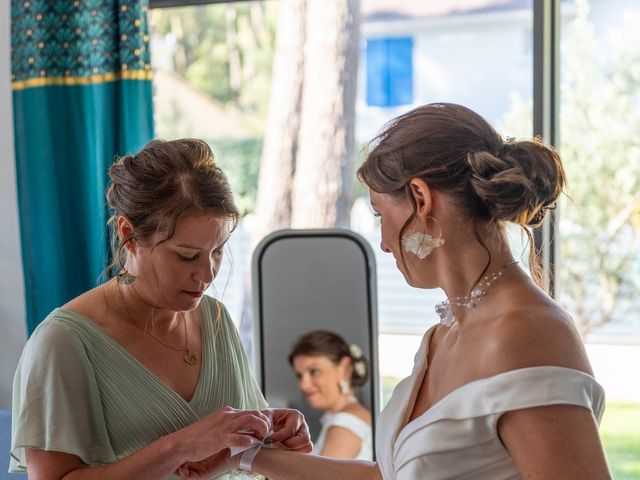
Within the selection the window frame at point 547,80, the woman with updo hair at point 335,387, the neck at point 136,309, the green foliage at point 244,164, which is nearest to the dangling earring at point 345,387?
the woman with updo hair at point 335,387

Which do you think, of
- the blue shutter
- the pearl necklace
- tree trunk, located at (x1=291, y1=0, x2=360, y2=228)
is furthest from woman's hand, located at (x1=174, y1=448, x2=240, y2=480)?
the blue shutter

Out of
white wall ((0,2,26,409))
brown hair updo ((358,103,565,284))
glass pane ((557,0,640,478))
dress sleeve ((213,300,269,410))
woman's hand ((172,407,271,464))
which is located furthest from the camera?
glass pane ((557,0,640,478))

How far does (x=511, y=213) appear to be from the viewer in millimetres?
1498

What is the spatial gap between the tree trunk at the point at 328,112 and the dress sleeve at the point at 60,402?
2734mm

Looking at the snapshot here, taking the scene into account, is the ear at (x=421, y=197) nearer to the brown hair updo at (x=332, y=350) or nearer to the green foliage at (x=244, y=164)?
the brown hair updo at (x=332, y=350)

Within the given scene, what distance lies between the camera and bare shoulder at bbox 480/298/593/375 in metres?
1.36

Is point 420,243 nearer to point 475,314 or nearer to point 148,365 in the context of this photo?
point 475,314

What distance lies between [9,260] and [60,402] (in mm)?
2160

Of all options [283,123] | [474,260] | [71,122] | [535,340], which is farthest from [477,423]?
[283,123]

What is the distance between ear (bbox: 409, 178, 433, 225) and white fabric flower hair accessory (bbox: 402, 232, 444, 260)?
32mm

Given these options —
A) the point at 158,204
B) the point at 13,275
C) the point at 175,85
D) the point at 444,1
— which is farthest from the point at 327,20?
the point at 158,204

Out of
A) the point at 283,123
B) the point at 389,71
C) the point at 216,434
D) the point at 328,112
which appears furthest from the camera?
the point at 389,71

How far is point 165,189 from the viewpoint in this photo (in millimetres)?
1841

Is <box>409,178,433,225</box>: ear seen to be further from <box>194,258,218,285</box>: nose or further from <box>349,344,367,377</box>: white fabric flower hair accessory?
<box>349,344,367,377</box>: white fabric flower hair accessory
